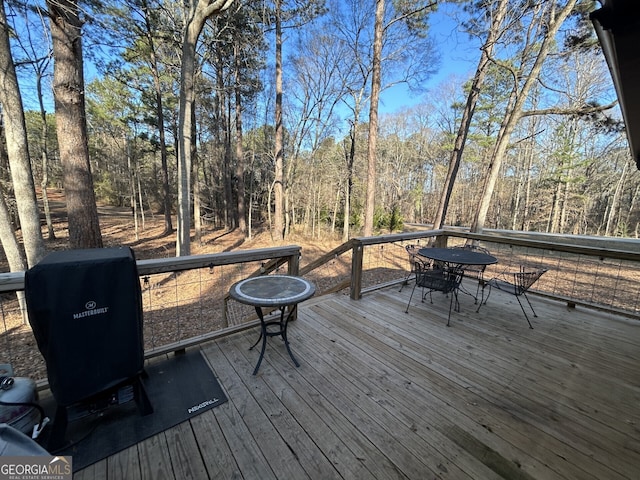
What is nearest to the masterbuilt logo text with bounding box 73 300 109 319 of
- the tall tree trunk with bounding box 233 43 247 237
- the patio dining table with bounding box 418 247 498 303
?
the patio dining table with bounding box 418 247 498 303

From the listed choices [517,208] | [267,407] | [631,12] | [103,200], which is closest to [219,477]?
[267,407]

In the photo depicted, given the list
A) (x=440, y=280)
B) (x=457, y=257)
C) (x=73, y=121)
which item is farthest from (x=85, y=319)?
(x=73, y=121)

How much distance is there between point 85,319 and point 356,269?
2712mm

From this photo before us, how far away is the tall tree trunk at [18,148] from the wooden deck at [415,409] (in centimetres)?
432

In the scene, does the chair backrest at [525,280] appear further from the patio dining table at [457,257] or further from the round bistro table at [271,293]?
the round bistro table at [271,293]

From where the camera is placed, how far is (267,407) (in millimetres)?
1740

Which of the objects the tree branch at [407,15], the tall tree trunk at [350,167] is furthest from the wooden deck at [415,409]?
the tall tree trunk at [350,167]

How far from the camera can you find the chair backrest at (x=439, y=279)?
3.08 metres

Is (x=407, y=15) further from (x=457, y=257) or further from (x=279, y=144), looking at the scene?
(x=457, y=257)

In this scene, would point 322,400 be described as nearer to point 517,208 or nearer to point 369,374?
point 369,374

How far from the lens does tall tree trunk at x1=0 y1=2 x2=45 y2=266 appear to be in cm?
377

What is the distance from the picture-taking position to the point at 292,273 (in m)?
2.73

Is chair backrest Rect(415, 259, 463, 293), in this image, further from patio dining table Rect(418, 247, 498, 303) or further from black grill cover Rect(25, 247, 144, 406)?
black grill cover Rect(25, 247, 144, 406)
